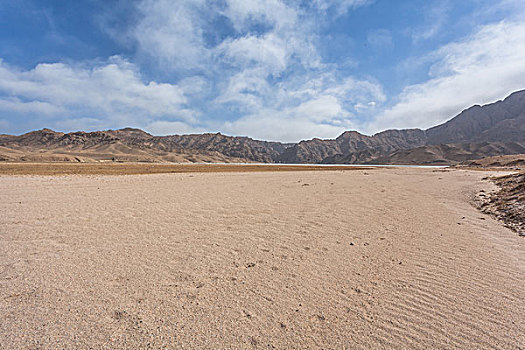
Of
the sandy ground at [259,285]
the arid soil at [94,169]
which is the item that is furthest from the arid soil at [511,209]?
the arid soil at [94,169]

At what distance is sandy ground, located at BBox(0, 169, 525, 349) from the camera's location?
8.89ft

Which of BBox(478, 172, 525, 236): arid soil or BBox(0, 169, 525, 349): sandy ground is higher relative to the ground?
BBox(478, 172, 525, 236): arid soil

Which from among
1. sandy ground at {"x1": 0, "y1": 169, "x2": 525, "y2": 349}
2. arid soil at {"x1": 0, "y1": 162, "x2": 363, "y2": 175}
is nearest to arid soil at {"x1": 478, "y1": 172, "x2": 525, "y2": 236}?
sandy ground at {"x1": 0, "y1": 169, "x2": 525, "y2": 349}

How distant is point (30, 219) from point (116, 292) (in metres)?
6.82

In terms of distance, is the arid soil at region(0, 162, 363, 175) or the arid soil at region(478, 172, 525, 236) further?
the arid soil at region(0, 162, 363, 175)

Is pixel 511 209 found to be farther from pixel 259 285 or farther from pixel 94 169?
pixel 94 169

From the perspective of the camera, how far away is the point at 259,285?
380 cm

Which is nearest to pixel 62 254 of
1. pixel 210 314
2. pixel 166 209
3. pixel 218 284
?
pixel 218 284

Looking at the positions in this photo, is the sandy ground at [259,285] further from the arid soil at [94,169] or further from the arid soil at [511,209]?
the arid soil at [94,169]

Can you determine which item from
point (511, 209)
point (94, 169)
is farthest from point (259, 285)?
point (94, 169)

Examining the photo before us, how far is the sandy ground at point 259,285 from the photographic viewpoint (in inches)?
107

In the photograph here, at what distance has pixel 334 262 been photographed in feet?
15.4

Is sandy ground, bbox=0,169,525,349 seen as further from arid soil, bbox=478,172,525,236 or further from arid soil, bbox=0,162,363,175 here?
arid soil, bbox=0,162,363,175

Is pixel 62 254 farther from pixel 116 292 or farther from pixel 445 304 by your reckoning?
pixel 445 304
